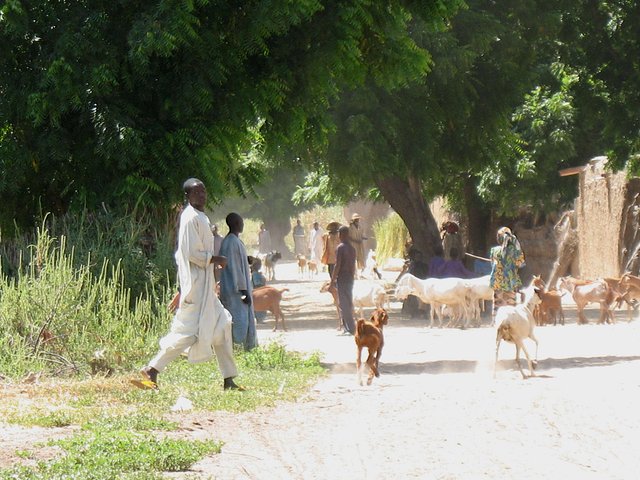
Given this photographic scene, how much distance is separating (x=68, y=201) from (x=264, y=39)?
10.4 feet

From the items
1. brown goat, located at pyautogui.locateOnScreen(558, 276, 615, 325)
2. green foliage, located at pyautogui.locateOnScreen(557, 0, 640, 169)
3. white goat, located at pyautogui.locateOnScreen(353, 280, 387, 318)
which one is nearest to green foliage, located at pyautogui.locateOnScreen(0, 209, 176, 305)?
white goat, located at pyautogui.locateOnScreen(353, 280, 387, 318)

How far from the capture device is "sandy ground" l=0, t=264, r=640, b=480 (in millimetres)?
8078

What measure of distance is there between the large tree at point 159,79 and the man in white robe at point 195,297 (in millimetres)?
3173

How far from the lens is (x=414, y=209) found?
2619 cm

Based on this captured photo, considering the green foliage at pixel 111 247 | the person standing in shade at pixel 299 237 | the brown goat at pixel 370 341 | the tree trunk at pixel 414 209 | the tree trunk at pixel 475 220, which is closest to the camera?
the brown goat at pixel 370 341

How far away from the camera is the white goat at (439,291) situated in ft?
72.9

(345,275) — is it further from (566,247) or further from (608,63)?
(566,247)

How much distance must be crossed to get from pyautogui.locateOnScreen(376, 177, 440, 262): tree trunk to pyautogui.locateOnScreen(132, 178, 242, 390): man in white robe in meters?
15.0

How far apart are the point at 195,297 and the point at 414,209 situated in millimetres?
15315

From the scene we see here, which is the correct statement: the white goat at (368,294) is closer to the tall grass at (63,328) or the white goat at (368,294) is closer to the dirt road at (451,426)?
the dirt road at (451,426)

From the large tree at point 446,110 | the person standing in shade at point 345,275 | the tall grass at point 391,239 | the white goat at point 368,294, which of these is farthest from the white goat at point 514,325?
the tall grass at point 391,239

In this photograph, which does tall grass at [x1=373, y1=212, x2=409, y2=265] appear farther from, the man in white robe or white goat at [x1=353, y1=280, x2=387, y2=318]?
the man in white robe

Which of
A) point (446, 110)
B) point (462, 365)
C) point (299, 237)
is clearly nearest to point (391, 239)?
point (299, 237)

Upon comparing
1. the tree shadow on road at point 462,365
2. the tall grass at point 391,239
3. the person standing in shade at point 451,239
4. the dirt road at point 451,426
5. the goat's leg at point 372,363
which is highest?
the tall grass at point 391,239
